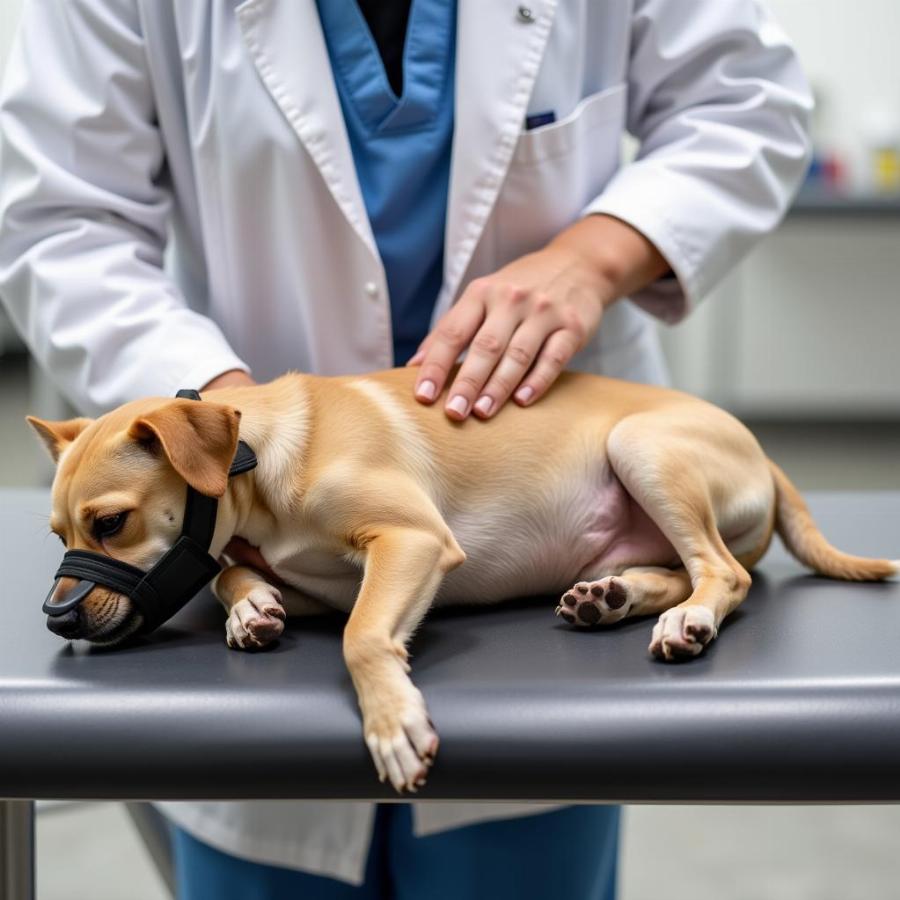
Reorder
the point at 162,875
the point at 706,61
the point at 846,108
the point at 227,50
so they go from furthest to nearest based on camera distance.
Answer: the point at 846,108 < the point at 162,875 < the point at 706,61 < the point at 227,50

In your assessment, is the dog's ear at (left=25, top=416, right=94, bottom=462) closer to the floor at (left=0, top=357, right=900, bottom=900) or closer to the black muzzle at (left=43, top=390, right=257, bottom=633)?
the black muzzle at (left=43, top=390, right=257, bottom=633)

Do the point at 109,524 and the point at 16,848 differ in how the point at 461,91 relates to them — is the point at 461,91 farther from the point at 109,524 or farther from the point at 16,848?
the point at 16,848

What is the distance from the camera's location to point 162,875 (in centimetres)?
132

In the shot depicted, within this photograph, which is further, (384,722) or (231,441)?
(231,441)

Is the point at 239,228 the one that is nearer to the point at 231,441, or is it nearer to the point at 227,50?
the point at 227,50

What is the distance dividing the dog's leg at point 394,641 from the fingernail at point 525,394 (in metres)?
0.17

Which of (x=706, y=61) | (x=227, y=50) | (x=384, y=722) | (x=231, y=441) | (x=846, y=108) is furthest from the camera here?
(x=846, y=108)

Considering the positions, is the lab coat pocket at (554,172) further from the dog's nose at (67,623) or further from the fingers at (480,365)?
the dog's nose at (67,623)

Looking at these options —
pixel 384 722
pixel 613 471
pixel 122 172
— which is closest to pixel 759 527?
pixel 613 471

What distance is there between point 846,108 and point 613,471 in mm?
4024

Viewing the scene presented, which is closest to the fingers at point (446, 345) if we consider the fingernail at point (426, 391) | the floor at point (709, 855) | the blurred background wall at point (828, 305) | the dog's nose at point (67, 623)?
the fingernail at point (426, 391)

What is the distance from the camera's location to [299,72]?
3.50 ft

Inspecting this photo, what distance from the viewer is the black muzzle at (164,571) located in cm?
78

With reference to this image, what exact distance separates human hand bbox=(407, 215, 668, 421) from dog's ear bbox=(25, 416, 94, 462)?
10.6 inches
